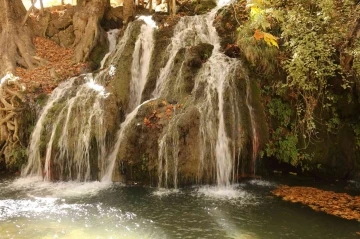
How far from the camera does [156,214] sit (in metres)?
5.96

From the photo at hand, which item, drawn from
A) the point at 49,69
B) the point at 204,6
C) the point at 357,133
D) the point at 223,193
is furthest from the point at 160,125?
the point at 204,6

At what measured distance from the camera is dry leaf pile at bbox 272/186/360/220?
6.07 m

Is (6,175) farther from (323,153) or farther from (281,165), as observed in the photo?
(323,153)

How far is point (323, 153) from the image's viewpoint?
803cm

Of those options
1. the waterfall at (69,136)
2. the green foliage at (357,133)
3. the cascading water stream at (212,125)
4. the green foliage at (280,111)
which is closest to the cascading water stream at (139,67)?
the cascading water stream at (212,125)

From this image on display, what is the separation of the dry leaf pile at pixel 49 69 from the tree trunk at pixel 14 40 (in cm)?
32

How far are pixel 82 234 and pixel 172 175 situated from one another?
2.77 meters

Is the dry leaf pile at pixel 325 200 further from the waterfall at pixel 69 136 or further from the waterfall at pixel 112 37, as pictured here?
the waterfall at pixel 112 37

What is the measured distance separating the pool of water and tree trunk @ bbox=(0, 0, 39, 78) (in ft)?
18.7

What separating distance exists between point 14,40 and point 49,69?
213cm

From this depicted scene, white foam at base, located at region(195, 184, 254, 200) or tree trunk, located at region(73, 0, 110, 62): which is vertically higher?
tree trunk, located at region(73, 0, 110, 62)

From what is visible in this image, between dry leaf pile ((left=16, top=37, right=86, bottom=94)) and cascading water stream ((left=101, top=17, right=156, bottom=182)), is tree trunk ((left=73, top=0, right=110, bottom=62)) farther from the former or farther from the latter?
cascading water stream ((left=101, top=17, right=156, bottom=182))

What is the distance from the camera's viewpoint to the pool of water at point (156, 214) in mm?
5242

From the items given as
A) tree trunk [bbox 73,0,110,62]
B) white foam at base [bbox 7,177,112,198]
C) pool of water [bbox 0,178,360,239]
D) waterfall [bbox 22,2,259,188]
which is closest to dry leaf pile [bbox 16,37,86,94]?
tree trunk [bbox 73,0,110,62]
